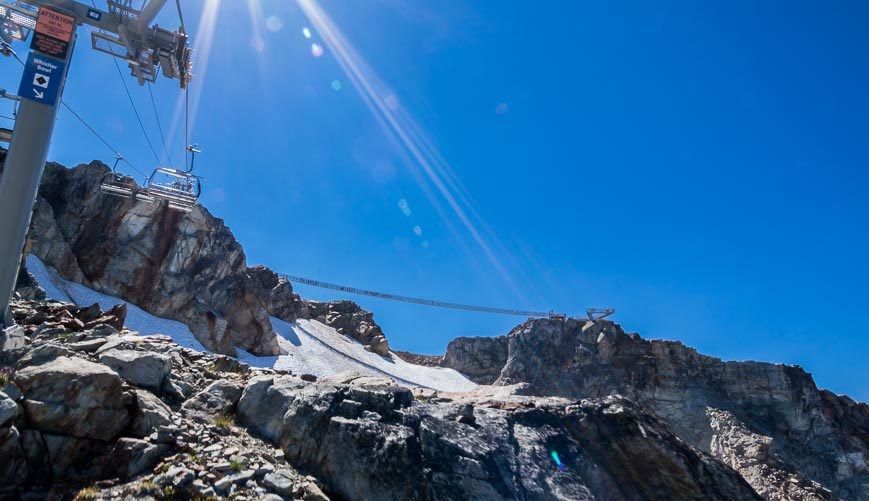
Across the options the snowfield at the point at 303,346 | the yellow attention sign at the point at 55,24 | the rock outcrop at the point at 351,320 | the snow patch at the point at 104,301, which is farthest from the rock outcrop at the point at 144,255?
the yellow attention sign at the point at 55,24

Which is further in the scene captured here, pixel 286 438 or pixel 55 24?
pixel 55 24

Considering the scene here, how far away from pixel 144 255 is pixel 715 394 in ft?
220

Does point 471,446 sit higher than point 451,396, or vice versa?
point 451,396

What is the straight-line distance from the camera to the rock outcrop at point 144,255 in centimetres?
4000

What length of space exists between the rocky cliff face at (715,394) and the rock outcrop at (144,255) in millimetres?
37161

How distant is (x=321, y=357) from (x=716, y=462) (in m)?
44.9

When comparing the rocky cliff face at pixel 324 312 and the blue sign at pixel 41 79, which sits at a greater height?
the rocky cliff face at pixel 324 312

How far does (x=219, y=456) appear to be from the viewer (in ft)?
32.8

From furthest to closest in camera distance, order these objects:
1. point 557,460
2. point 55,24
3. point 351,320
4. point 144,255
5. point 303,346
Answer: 1. point 351,320
2. point 303,346
3. point 144,255
4. point 55,24
5. point 557,460

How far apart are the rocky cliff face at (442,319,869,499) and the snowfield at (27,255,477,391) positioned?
43.4ft

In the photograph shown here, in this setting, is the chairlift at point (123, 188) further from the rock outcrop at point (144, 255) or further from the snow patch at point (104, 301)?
the rock outcrop at point (144, 255)

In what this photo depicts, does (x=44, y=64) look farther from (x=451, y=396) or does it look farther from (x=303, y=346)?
(x=303, y=346)

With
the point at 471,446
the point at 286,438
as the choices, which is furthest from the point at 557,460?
the point at 286,438

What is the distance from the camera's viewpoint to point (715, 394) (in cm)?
6053
